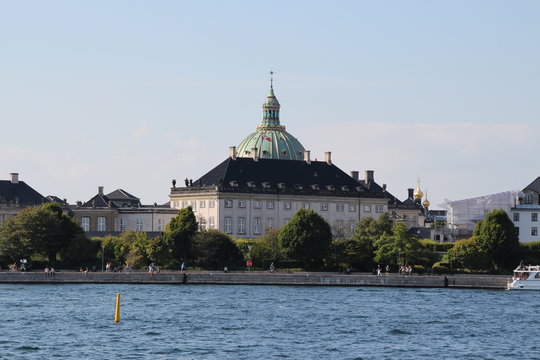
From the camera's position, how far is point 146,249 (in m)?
154

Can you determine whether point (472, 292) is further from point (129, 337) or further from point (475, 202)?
point (475, 202)

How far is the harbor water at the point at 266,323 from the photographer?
80.3 metres

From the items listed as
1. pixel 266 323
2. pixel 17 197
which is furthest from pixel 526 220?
pixel 266 323

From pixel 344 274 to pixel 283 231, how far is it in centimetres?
1291

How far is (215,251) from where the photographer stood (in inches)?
6043

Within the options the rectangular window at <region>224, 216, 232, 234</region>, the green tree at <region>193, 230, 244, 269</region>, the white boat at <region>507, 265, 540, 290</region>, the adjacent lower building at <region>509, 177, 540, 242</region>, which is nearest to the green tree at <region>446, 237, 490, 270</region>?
the white boat at <region>507, 265, 540, 290</region>

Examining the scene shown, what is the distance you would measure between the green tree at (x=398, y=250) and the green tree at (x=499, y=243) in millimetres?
5927

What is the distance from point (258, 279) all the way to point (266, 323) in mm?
39007

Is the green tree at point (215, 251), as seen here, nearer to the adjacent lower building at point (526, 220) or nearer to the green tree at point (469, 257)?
the green tree at point (469, 257)

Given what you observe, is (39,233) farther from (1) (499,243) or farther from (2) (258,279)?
(1) (499,243)

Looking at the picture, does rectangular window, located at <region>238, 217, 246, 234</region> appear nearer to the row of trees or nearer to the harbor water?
the row of trees

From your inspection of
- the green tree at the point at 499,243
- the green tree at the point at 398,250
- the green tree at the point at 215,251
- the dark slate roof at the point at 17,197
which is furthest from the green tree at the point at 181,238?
the dark slate roof at the point at 17,197

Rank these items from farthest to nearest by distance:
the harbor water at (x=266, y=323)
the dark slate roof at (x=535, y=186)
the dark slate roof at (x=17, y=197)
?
the dark slate roof at (x=17, y=197) → the dark slate roof at (x=535, y=186) → the harbor water at (x=266, y=323)

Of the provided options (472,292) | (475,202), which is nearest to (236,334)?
(472,292)
